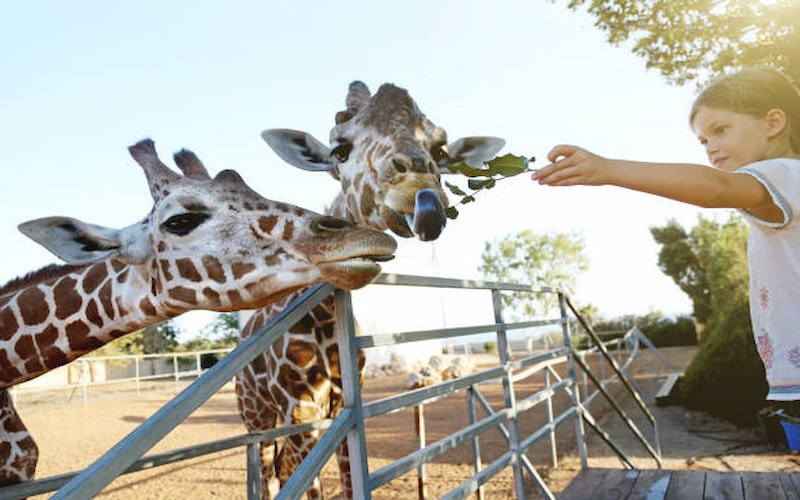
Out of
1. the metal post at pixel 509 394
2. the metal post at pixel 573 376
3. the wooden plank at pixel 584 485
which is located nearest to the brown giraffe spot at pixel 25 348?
the metal post at pixel 509 394

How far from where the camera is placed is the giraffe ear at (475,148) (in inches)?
136

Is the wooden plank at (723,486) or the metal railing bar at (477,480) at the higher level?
the metal railing bar at (477,480)

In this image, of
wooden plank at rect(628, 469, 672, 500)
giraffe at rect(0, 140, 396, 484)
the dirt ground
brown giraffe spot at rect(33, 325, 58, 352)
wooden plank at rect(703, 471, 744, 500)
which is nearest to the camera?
giraffe at rect(0, 140, 396, 484)

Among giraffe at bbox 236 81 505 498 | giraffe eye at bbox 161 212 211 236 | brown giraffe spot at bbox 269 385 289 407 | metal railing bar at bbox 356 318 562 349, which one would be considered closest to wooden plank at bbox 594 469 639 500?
metal railing bar at bbox 356 318 562 349

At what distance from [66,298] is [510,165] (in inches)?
71.7

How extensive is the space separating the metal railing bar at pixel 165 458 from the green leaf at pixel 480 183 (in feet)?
3.33

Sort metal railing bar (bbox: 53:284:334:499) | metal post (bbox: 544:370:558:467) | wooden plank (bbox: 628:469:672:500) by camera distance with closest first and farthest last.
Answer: metal railing bar (bbox: 53:284:334:499) → wooden plank (bbox: 628:469:672:500) → metal post (bbox: 544:370:558:467)

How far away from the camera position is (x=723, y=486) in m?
3.95

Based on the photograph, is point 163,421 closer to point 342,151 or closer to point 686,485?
point 342,151

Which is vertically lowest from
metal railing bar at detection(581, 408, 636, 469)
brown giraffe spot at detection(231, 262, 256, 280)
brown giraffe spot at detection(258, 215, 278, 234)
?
metal railing bar at detection(581, 408, 636, 469)

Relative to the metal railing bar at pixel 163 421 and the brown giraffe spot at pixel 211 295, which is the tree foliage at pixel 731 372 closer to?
the brown giraffe spot at pixel 211 295

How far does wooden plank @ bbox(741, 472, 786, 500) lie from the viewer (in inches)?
145

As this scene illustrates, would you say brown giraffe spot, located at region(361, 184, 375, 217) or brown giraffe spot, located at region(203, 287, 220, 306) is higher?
brown giraffe spot, located at region(361, 184, 375, 217)

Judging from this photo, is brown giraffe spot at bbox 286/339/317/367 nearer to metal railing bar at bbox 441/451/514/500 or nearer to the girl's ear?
metal railing bar at bbox 441/451/514/500
